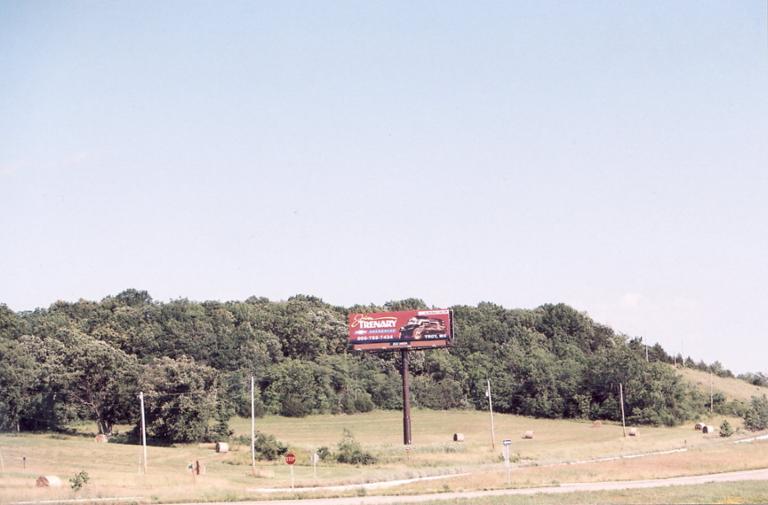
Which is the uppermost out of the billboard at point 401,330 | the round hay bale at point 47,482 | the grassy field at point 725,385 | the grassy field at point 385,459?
the billboard at point 401,330

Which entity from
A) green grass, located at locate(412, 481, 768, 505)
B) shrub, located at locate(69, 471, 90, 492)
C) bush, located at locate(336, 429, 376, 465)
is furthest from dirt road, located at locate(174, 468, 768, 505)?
bush, located at locate(336, 429, 376, 465)

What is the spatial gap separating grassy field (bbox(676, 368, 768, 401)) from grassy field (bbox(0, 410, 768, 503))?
39781 mm

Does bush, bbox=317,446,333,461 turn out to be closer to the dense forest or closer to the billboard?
the billboard

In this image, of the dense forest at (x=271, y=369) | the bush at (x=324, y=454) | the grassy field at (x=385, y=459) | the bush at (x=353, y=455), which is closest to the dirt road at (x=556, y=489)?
the grassy field at (x=385, y=459)

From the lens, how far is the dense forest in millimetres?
102062

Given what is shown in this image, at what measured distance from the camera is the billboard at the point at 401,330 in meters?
99.4

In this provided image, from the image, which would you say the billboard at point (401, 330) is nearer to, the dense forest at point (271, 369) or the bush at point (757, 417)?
the dense forest at point (271, 369)

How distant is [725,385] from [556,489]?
140176 mm

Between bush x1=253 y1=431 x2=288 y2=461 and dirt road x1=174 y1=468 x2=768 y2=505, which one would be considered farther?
bush x1=253 y1=431 x2=288 y2=461

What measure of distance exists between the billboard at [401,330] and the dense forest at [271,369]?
16.9 m

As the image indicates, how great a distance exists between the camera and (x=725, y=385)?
17962 cm

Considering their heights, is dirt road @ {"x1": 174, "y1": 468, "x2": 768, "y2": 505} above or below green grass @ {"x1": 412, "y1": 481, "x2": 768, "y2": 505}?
below

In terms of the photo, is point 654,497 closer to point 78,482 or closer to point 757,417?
point 78,482

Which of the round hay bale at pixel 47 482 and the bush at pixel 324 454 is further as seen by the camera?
the bush at pixel 324 454
